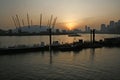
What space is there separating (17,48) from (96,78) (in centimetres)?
3362

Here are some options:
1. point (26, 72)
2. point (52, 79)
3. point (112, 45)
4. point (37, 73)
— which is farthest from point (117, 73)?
point (112, 45)

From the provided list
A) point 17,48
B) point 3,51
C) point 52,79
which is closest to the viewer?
point 52,79

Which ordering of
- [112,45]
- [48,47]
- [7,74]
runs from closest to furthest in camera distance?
[7,74], [48,47], [112,45]

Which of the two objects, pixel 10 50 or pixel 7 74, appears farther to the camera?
pixel 10 50

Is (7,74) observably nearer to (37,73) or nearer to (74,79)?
(37,73)

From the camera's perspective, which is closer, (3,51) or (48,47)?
(3,51)

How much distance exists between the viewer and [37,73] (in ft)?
90.7

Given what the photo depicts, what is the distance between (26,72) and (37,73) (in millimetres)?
1806

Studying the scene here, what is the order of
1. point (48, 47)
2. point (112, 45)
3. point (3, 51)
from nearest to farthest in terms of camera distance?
point (3, 51), point (48, 47), point (112, 45)

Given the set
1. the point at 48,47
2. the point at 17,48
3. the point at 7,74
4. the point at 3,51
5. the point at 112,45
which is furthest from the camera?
the point at 112,45

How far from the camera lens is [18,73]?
27641mm

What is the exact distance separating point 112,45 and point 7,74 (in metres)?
59.1

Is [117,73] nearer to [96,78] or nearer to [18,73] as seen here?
[96,78]

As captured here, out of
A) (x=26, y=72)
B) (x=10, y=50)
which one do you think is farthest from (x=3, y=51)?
(x=26, y=72)
